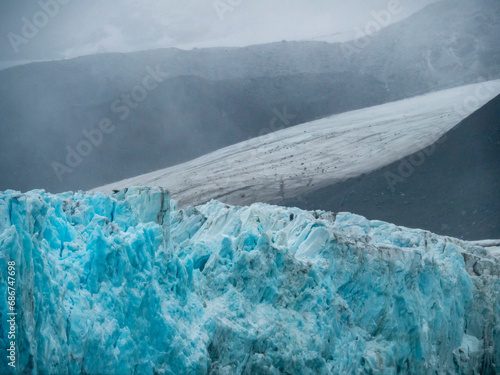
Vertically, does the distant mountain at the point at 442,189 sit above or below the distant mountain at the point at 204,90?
below

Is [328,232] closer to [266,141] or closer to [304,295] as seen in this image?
[304,295]

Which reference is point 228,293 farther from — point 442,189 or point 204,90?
point 204,90

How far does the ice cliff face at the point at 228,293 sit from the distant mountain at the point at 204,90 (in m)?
36.1

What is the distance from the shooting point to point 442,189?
3778cm

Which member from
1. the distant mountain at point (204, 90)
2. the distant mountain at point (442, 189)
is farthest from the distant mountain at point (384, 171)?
the distant mountain at point (204, 90)

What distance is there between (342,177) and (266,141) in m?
11.6

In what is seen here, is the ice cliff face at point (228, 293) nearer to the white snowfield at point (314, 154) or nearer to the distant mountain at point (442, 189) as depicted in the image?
the distant mountain at point (442, 189)

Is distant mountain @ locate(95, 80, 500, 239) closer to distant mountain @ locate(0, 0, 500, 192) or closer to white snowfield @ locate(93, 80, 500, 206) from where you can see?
white snowfield @ locate(93, 80, 500, 206)

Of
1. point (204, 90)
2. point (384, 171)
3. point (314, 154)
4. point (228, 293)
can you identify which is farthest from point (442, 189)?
point (228, 293)

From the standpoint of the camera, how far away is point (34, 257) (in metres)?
8.05

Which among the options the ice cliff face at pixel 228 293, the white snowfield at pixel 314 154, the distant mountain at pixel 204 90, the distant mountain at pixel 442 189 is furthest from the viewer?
the distant mountain at pixel 204 90

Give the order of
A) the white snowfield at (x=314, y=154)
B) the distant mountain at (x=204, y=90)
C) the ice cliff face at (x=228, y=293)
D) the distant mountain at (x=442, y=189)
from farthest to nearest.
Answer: the distant mountain at (x=204, y=90) < the white snowfield at (x=314, y=154) < the distant mountain at (x=442, y=189) < the ice cliff face at (x=228, y=293)

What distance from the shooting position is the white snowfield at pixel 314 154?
133 ft

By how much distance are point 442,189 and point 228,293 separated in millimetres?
29805
